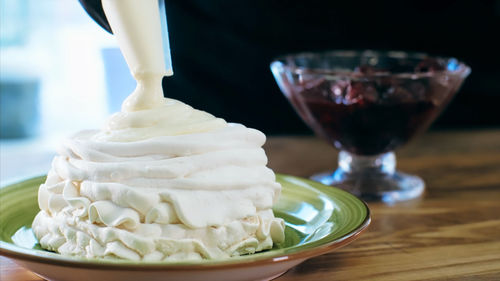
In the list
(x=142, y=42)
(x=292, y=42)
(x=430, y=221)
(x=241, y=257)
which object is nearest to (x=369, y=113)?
(x=430, y=221)

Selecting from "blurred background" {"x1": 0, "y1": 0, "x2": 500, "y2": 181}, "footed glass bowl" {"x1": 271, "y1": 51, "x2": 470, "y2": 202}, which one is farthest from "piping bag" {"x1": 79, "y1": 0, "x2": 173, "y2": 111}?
"blurred background" {"x1": 0, "y1": 0, "x2": 500, "y2": 181}

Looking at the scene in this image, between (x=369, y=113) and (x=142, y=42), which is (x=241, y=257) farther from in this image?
(x=369, y=113)

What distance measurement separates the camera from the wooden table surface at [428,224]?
39.0 inches

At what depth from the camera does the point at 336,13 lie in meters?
2.31

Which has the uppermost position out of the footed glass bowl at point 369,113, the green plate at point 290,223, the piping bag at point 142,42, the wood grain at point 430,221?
the piping bag at point 142,42

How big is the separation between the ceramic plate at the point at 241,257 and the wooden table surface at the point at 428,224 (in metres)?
0.06

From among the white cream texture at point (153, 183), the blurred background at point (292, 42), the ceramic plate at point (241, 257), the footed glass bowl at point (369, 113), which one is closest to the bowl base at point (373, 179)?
the footed glass bowl at point (369, 113)

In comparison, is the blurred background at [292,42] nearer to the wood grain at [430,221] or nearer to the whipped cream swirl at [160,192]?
the wood grain at [430,221]

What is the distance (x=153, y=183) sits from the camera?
0.88 m

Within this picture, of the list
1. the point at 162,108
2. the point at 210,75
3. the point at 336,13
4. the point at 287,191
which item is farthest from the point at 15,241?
the point at 336,13

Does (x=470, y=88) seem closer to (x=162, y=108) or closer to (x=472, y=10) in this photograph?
(x=472, y=10)

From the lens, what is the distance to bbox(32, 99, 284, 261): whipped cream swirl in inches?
33.9

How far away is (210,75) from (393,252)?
53.4 inches

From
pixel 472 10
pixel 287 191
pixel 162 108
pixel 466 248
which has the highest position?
pixel 472 10
